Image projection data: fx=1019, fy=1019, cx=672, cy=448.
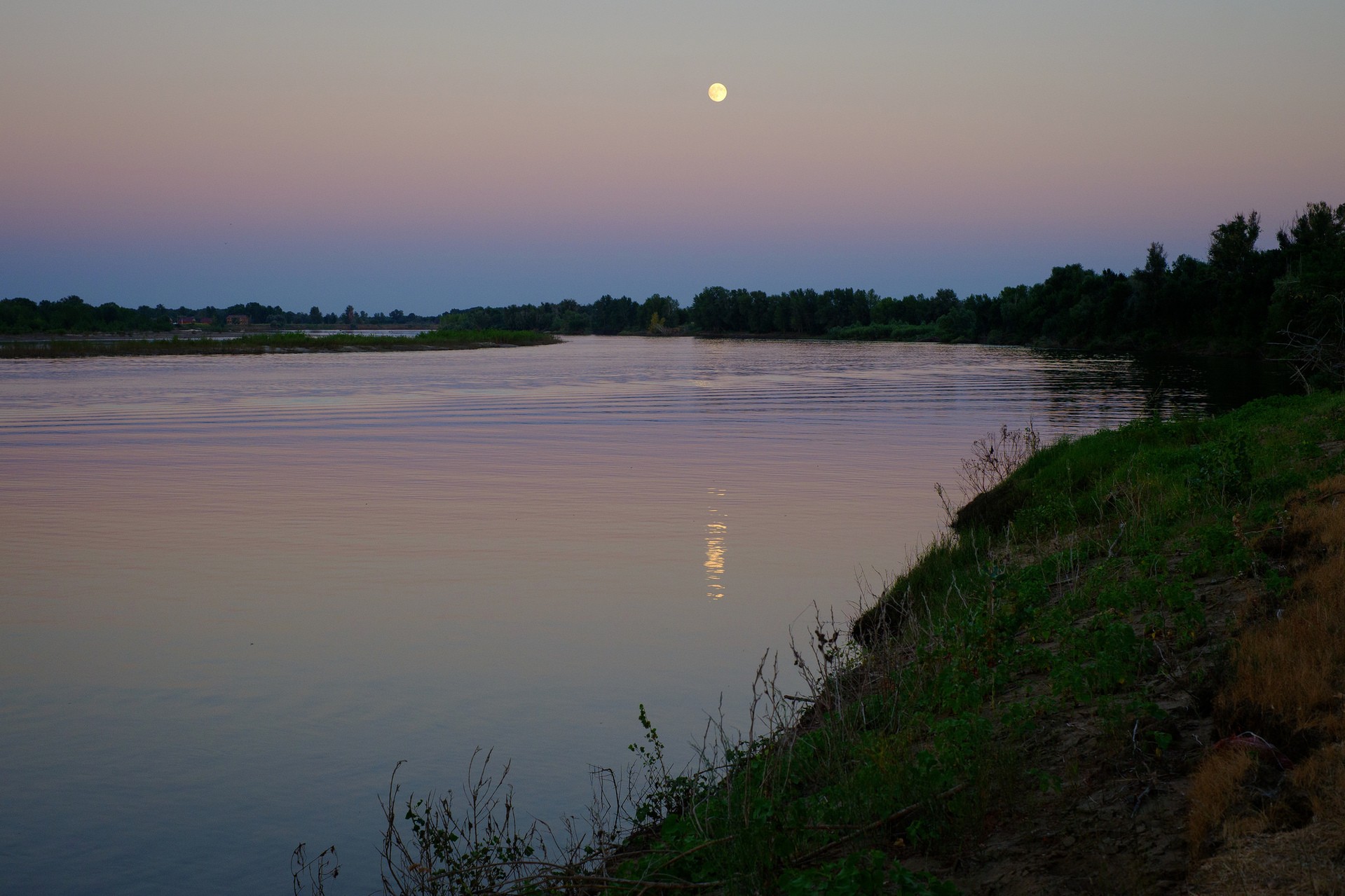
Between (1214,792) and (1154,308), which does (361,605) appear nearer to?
(1214,792)

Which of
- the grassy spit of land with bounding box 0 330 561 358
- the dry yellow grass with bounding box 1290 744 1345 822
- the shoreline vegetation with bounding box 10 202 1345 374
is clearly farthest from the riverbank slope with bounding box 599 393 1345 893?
the grassy spit of land with bounding box 0 330 561 358

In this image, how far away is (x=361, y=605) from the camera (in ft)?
39.8

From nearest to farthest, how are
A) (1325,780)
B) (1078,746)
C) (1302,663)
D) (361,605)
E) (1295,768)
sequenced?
(1325,780), (1295,768), (1302,663), (1078,746), (361,605)

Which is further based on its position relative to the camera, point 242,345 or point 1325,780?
point 242,345

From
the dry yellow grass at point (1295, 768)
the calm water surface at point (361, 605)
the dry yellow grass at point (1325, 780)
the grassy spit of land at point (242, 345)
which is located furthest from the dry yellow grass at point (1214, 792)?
the grassy spit of land at point (242, 345)

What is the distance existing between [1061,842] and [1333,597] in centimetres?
326

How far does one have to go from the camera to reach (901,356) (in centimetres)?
9462

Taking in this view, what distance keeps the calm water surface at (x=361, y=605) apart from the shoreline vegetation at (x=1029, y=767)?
74 cm

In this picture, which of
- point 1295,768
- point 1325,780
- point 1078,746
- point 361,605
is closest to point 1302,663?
point 1295,768

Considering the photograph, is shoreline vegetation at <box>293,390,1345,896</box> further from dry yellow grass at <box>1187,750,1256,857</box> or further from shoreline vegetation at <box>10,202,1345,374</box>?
shoreline vegetation at <box>10,202,1345,374</box>

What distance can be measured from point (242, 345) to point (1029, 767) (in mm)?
101201

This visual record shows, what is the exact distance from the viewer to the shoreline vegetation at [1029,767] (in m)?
4.84

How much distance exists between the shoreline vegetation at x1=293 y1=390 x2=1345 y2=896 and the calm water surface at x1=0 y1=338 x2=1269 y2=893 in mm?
737

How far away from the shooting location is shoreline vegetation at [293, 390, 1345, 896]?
191 inches
